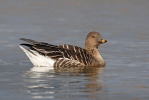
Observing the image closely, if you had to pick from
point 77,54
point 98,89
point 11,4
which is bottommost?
point 98,89

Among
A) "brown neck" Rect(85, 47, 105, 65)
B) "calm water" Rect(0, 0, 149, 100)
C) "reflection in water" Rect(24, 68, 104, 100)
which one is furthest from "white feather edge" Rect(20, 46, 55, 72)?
"brown neck" Rect(85, 47, 105, 65)

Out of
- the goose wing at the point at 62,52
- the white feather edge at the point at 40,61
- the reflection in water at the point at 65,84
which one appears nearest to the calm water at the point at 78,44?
the reflection in water at the point at 65,84

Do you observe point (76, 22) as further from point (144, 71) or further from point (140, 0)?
point (144, 71)

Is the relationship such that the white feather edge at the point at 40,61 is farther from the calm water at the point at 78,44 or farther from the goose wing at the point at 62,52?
the calm water at the point at 78,44

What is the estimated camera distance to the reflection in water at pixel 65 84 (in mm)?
11922

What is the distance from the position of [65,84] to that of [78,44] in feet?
18.2

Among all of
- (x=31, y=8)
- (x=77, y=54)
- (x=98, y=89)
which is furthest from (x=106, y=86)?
(x=31, y=8)

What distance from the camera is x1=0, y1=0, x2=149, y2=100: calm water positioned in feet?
40.2

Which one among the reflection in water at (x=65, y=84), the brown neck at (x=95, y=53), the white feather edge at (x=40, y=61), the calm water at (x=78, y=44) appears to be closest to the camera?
the reflection in water at (x=65, y=84)

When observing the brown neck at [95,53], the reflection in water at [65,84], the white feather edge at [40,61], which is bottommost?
the reflection in water at [65,84]

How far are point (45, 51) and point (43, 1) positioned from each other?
35.4 ft

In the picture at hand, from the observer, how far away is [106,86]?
41.9 ft

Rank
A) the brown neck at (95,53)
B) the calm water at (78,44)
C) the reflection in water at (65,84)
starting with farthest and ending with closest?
the brown neck at (95,53), the calm water at (78,44), the reflection in water at (65,84)

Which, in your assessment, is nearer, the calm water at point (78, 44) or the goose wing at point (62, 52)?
the calm water at point (78, 44)
